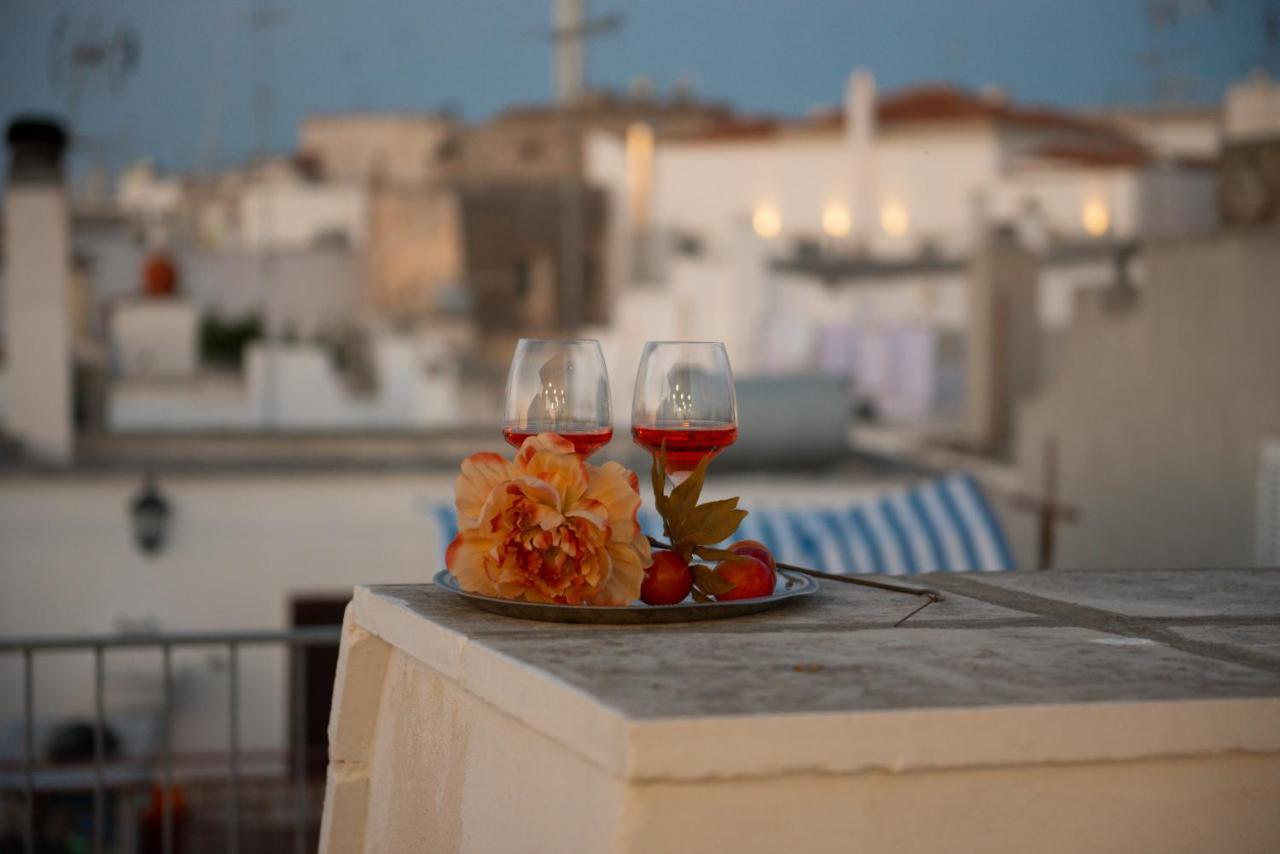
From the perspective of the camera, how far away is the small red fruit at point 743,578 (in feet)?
6.84

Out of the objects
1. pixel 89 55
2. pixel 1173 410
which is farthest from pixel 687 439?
pixel 89 55

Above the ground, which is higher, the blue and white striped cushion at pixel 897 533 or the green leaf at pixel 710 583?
the green leaf at pixel 710 583

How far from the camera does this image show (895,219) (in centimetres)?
3195

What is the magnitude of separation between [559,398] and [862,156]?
30.6 m

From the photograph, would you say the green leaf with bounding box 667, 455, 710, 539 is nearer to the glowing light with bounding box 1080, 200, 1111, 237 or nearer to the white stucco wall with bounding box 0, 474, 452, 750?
the white stucco wall with bounding box 0, 474, 452, 750

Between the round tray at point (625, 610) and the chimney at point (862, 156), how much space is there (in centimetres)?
3021

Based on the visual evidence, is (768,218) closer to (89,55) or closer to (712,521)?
(89,55)

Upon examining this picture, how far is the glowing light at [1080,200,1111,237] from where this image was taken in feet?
96.7

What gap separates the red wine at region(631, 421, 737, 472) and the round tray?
0.64 ft

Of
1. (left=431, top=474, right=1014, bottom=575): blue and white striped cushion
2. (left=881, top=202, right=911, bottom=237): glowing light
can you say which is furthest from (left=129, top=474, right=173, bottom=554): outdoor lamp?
(left=881, top=202, right=911, bottom=237): glowing light

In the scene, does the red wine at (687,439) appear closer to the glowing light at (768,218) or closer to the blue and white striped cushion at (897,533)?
the blue and white striped cushion at (897,533)

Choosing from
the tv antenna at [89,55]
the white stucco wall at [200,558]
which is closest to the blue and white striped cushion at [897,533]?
the white stucco wall at [200,558]

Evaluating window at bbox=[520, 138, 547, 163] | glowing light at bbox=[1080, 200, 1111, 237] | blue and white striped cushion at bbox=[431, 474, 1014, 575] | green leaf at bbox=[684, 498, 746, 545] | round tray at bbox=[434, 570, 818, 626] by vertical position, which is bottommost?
blue and white striped cushion at bbox=[431, 474, 1014, 575]

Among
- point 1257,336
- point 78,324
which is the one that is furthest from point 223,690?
point 78,324
